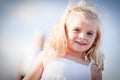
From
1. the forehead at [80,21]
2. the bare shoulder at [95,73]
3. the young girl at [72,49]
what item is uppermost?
the forehead at [80,21]

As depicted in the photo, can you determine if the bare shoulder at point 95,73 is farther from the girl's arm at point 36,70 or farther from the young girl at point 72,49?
the girl's arm at point 36,70

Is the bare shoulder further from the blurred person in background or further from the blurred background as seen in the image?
the blurred person in background

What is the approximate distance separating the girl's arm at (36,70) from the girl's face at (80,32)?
0.09 metres

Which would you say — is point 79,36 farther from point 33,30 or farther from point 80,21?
point 33,30

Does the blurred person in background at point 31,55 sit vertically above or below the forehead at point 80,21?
below

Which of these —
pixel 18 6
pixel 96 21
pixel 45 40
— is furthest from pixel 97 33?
pixel 18 6

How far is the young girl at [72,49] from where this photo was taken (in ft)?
2.10

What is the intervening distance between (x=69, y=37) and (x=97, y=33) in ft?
0.25

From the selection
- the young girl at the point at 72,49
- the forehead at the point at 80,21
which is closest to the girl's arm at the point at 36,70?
the young girl at the point at 72,49

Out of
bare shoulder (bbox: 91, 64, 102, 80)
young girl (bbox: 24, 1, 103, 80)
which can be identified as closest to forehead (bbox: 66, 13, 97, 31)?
young girl (bbox: 24, 1, 103, 80)

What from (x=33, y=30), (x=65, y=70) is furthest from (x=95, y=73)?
(x=33, y=30)

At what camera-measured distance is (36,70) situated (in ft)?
2.17

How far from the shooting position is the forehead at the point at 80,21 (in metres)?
0.63

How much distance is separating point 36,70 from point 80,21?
0.17 m
